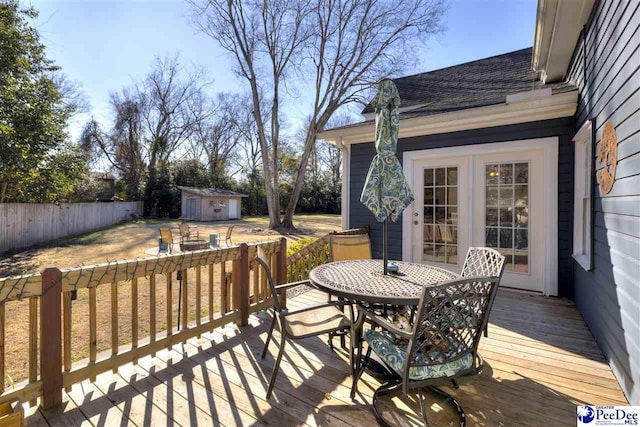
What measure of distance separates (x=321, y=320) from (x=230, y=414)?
0.81 meters

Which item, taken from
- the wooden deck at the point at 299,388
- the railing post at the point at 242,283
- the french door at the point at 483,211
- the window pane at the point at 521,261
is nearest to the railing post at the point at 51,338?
the wooden deck at the point at 299,388

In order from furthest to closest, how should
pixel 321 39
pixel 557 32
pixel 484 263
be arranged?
pixel 321 39 < pixel 557 32 < pixel 484 263

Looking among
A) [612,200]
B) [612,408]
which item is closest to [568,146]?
[612,200]

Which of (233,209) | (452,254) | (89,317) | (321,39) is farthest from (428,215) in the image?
(233,209)

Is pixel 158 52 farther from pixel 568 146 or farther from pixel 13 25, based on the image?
pixel 568 146

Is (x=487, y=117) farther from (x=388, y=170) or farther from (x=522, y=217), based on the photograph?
(x=388, y=170)

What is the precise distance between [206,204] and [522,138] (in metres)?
19.4

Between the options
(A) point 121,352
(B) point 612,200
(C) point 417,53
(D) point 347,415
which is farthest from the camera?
(C) point 417,53

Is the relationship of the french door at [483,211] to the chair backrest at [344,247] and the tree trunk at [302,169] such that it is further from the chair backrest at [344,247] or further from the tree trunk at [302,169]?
the tree trunk at [302,169]

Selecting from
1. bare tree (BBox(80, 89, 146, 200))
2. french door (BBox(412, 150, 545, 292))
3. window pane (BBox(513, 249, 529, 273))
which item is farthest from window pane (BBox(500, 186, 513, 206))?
bare tree (BBox(80, 89, 146, 200))

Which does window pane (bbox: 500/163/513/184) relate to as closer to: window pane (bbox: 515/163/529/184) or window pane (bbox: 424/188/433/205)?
window pane (bbox: 515/163/529/184)

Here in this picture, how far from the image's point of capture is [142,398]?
1897 millimetres

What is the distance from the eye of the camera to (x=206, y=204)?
2053cm

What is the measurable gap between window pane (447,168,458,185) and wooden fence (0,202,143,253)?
44.2 ft
